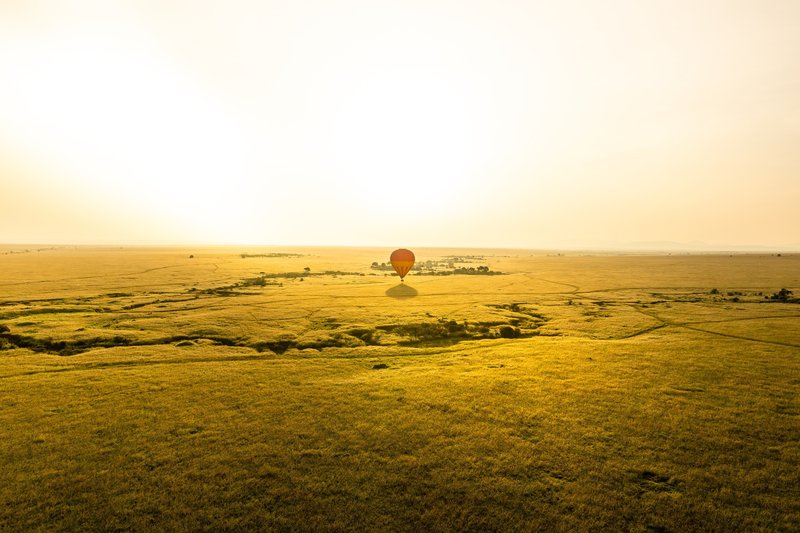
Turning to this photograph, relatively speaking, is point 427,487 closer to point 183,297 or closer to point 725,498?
point 725,498

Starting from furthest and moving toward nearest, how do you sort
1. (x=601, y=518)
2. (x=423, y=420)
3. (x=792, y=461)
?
(x=423, y=420)
(x=792, y=461)
(x=601, y=518)

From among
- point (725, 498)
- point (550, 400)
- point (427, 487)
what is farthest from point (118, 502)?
point (725, 498)

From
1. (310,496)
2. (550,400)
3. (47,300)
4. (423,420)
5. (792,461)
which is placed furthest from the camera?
(47,300)

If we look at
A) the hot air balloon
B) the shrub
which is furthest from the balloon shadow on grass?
the shrub

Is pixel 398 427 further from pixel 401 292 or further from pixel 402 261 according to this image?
pixel 402 261

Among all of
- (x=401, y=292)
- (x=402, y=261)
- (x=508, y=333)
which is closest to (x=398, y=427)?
(x=508, y=333)

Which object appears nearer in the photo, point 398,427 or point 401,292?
point 398,427

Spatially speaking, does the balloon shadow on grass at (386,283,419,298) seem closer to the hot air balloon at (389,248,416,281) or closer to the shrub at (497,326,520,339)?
the hot air balloon at (389,248,416,281)
